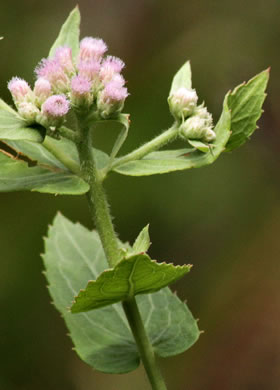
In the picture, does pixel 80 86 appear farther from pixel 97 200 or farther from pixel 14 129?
pixel 97 200

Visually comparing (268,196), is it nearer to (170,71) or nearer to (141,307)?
(170,71)

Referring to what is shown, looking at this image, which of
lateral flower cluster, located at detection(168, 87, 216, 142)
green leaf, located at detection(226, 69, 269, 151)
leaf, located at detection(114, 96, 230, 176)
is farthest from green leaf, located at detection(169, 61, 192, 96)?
leaf, located at detection(114, 96, 230, 176)

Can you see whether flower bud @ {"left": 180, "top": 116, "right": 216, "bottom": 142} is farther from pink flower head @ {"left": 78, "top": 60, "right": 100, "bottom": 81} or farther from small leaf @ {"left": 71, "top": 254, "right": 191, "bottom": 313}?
small leaf @ {"left": 71, "top": 254, "right": 191, "bottom": 313}

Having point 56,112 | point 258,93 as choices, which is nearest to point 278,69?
point 258,93

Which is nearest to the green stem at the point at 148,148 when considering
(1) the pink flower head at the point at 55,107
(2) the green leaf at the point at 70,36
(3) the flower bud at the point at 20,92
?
(1) the pink flower head at the point at 55,107

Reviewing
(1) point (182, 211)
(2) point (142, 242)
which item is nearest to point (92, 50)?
(2) point (142, 242)

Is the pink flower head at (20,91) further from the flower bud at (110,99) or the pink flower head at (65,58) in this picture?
the flower bud at (110,99)
